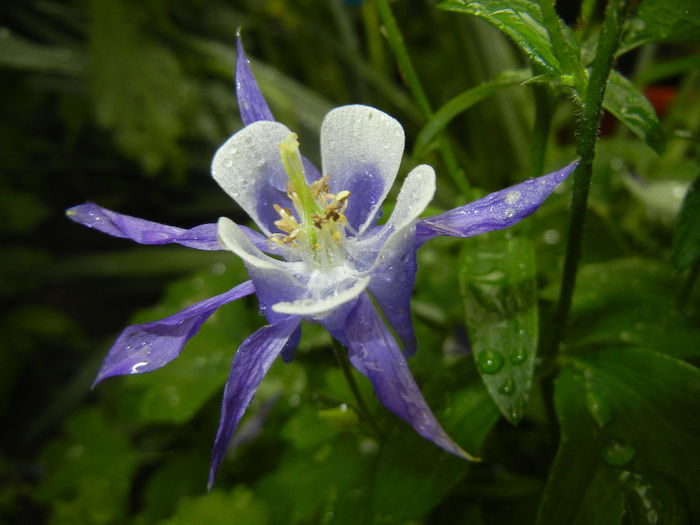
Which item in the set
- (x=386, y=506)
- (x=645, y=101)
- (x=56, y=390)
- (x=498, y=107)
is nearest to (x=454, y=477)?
(x=386, y=506)

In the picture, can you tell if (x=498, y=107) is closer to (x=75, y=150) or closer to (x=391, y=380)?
(x=391, y=380)

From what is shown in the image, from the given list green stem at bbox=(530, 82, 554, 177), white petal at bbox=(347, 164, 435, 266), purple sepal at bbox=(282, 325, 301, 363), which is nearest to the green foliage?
green stem at bbox=(530, 82, 554, 177)

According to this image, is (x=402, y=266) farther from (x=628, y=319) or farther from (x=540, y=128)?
(x=628, y=319)

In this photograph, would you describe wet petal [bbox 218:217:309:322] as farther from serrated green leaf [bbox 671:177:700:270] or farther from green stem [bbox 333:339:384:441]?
serrated green leaf [bbox 671:177:700:270]

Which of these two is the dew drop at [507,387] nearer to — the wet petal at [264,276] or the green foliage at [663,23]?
the wet petal at [264,276]

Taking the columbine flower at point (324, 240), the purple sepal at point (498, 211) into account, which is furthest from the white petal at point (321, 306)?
the purple sepal at point (498, 211)

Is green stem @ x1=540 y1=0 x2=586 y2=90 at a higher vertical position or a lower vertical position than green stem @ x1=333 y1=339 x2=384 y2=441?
higher

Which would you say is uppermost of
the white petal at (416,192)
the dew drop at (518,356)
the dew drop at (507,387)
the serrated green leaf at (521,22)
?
the serrated green leaf at (521,22)

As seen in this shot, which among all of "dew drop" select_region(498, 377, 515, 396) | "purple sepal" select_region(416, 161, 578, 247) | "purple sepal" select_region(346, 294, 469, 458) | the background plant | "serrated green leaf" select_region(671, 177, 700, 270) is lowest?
the background plant
